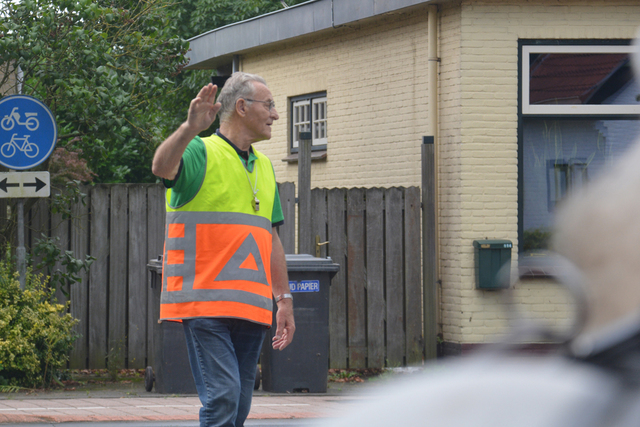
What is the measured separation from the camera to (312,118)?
43.4ft

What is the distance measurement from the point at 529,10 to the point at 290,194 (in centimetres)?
343

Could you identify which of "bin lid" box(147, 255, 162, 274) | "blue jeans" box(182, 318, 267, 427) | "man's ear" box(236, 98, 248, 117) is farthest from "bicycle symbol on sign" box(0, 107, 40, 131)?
"blue jeans" box(182, 318, 267, 427)

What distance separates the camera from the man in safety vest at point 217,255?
12.2 ft

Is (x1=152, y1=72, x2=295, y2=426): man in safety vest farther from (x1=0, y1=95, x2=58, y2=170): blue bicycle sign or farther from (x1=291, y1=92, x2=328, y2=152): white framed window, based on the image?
(x1=291, y1=92, x2=328, y2=152): white framed window

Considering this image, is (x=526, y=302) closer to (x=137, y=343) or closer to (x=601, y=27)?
(x=137, y=343)

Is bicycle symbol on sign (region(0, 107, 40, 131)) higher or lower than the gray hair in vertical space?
higher

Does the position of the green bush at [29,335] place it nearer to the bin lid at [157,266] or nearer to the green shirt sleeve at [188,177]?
the bin lid at [157,266]

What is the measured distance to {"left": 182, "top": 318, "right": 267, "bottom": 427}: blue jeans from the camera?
3.68 metres

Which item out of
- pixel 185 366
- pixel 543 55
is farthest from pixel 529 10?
pixel 185 366

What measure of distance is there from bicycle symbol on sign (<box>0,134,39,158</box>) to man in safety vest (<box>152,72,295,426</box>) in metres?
4.60

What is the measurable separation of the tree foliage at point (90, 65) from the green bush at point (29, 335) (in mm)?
1700

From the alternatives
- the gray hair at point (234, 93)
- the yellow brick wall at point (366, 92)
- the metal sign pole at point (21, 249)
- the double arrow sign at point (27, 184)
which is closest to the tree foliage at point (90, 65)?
the double arrow sign at point (27, 184)

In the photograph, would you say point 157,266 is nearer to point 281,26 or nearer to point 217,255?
point 217,255

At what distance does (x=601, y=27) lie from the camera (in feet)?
33.2
